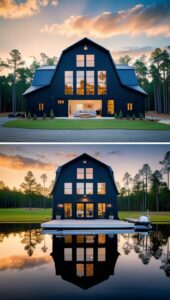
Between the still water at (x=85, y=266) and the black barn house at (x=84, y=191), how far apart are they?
3130 mm

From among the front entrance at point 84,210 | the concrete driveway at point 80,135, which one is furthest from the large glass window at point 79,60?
the front entrance at point 84,210

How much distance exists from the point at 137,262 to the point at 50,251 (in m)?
3.03

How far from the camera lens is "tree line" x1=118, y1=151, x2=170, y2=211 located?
21.8 m

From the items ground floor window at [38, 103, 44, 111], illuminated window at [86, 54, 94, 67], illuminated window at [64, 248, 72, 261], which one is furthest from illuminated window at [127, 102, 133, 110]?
illuminated window at [64, 248, 72, 261]

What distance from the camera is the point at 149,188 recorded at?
71.8 ft

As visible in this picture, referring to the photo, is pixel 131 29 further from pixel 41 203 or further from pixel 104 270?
pixel 41 203

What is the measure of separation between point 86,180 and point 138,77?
Result: 778 cm

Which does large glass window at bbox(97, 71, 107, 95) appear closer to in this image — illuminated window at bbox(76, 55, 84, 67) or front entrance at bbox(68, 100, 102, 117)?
front entrance at bbox(68, 100, 102, 117)

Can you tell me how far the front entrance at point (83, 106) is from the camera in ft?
49.2

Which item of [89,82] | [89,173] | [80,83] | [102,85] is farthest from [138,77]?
[89,173]

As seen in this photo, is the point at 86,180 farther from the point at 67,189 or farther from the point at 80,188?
the point at 67,189

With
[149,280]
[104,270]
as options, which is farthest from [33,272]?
[149,280]

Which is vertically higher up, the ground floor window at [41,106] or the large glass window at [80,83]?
the large glass window at [80,83]

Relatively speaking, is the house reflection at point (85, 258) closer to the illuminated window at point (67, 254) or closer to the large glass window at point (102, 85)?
the illuminated window at point (67, 254)
